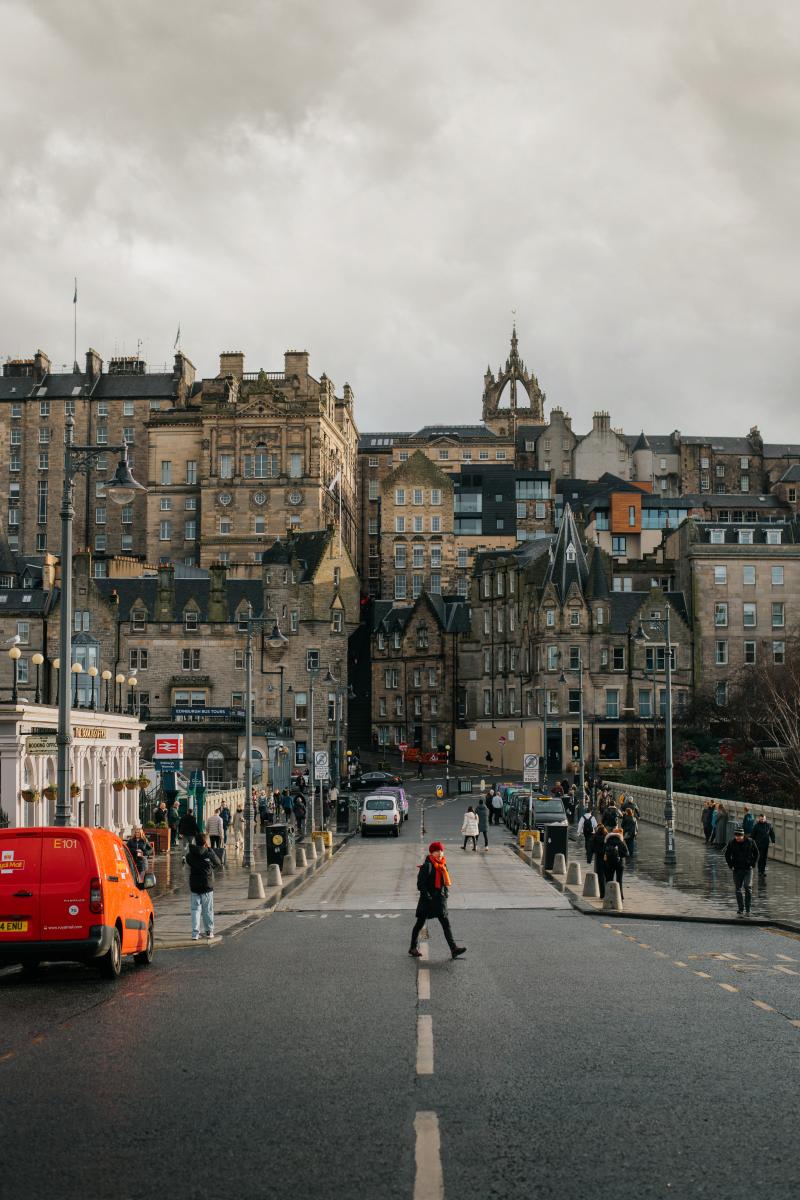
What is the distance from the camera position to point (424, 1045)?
1260 centimetres

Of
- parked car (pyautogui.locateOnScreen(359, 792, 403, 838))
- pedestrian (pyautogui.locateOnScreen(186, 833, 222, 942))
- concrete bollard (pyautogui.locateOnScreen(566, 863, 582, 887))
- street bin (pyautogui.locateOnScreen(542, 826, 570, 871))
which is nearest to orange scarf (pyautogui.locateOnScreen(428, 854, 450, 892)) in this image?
pedestrian (pyautogui.locateOnScreen(186, 833, 222, 942))

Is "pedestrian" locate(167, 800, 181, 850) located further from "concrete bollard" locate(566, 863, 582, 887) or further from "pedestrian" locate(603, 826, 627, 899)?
"pedestrian" locate(603, 826, 627, 899)

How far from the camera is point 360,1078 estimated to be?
11.1 metres

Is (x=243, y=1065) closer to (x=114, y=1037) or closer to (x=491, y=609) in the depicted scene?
(x=114, y=1037)

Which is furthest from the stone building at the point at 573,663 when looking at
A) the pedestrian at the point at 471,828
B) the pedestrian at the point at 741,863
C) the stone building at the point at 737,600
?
the pedestrian at the point at 741,863

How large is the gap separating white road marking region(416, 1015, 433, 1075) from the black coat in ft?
19.5

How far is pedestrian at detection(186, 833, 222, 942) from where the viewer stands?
2245 cm

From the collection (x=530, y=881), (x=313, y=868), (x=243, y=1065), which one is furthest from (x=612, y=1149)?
(x=313, y=868)

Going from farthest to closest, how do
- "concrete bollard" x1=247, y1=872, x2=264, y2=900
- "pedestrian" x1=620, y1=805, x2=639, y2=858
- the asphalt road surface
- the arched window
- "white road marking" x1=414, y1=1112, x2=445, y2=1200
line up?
the arched window, "pedestrian" x1=620, y1=805, x2=639, y2=858, "concrete bollard" x1=247, y1=872, x2=264, y2=900, the asphalt road surface, "white road marking" x1=414, y1=1112, x2=445, y2=1200

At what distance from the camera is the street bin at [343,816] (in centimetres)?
6228

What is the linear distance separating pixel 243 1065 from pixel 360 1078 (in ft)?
3.75

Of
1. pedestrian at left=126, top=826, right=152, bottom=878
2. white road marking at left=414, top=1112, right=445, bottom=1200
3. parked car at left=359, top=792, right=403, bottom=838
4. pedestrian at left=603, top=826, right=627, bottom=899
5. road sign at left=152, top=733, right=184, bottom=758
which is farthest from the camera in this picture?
parked car at left=359, top=792, right=403, bottom=838

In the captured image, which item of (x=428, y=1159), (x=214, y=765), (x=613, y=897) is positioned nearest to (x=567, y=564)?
(x=214, y=765)

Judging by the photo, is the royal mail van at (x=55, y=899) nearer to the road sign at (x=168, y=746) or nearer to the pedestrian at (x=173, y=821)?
the road sign at (x=168, y=746)
